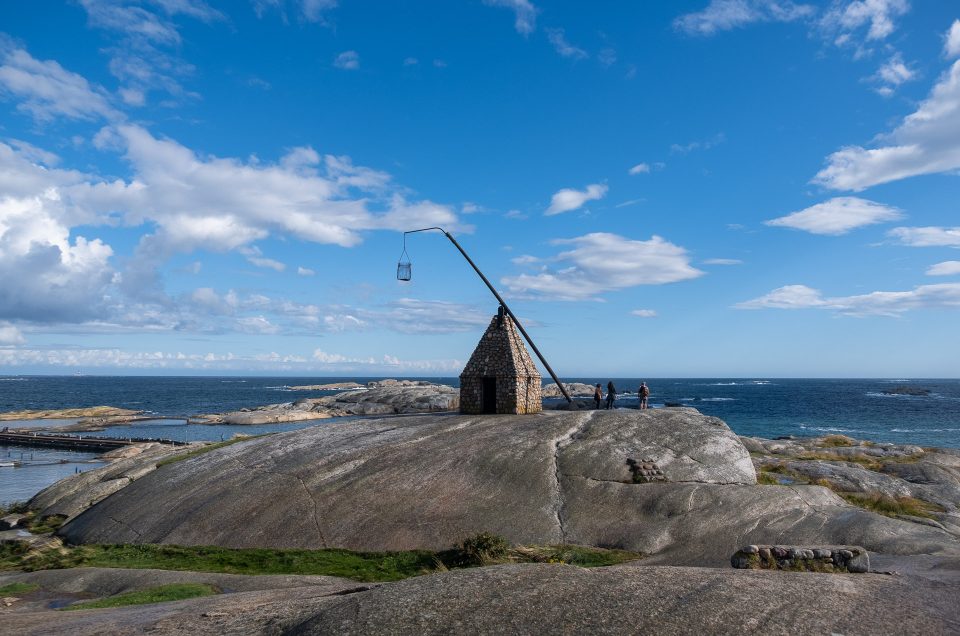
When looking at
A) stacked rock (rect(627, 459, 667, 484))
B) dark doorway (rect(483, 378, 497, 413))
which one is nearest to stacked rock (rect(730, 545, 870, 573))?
stacked rock (rect(627, 459, 667, 484))

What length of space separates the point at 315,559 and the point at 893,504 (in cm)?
2231

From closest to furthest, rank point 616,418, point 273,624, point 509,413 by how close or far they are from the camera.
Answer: point 273,624 < point 616,418 < point 509,413

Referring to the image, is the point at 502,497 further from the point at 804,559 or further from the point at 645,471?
the point at 804,559

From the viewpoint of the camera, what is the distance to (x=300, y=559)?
19109 millimetres

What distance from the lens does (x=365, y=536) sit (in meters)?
20.4

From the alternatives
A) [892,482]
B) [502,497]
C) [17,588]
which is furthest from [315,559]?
[892,482]

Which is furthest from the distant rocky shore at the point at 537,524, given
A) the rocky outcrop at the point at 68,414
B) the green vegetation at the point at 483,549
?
the rocky outcrop at the point at 68,414

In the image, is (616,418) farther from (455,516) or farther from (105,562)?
(105,562)

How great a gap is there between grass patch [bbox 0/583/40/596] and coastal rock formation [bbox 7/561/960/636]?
4.73 meters

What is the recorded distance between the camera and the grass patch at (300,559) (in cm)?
1761

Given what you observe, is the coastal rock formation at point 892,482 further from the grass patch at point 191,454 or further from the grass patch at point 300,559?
the grass patch at point 191,454

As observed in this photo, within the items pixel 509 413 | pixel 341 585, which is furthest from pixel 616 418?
pixel 341 585

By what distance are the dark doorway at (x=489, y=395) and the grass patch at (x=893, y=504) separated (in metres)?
15.8

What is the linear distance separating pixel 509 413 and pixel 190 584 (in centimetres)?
1680
